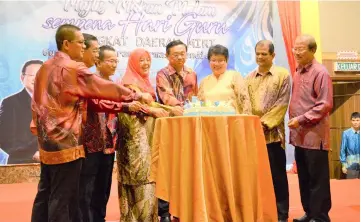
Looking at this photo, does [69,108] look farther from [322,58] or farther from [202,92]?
[322,58]

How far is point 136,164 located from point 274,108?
1.14m

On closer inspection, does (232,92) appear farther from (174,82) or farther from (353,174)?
(353,174)

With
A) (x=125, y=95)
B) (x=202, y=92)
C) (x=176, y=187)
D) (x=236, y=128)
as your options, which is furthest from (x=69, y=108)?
(x=202, y=92)

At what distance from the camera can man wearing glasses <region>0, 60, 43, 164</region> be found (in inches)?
256

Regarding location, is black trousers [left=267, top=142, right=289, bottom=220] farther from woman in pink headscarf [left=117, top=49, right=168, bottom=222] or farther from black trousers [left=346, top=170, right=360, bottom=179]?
black trousers [left=346, top=170, right=360, bottom=179]

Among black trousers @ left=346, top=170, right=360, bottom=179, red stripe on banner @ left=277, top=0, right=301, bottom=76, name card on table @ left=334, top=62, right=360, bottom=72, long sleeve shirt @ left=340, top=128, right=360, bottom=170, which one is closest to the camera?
black trousers @ left=346, top=170, right=360, bottom=179

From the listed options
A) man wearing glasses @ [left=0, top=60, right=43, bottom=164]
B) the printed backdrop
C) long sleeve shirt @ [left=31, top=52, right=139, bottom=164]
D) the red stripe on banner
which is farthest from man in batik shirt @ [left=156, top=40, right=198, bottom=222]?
the red stripe on banner

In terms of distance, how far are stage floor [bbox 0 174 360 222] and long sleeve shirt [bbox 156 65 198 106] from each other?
1156 millimetres

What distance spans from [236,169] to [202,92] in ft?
2.67

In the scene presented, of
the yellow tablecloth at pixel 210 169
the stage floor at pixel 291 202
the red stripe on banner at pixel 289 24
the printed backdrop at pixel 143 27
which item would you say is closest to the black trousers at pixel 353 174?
the stage floor at pixel 291 202

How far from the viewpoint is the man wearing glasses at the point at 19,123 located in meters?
6.51

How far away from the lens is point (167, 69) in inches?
134

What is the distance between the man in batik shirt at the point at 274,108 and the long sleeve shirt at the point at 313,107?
4.6 inches

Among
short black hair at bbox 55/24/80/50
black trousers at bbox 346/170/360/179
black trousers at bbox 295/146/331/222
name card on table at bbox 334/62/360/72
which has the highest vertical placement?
name card on table at bbox 334/62/360/72
